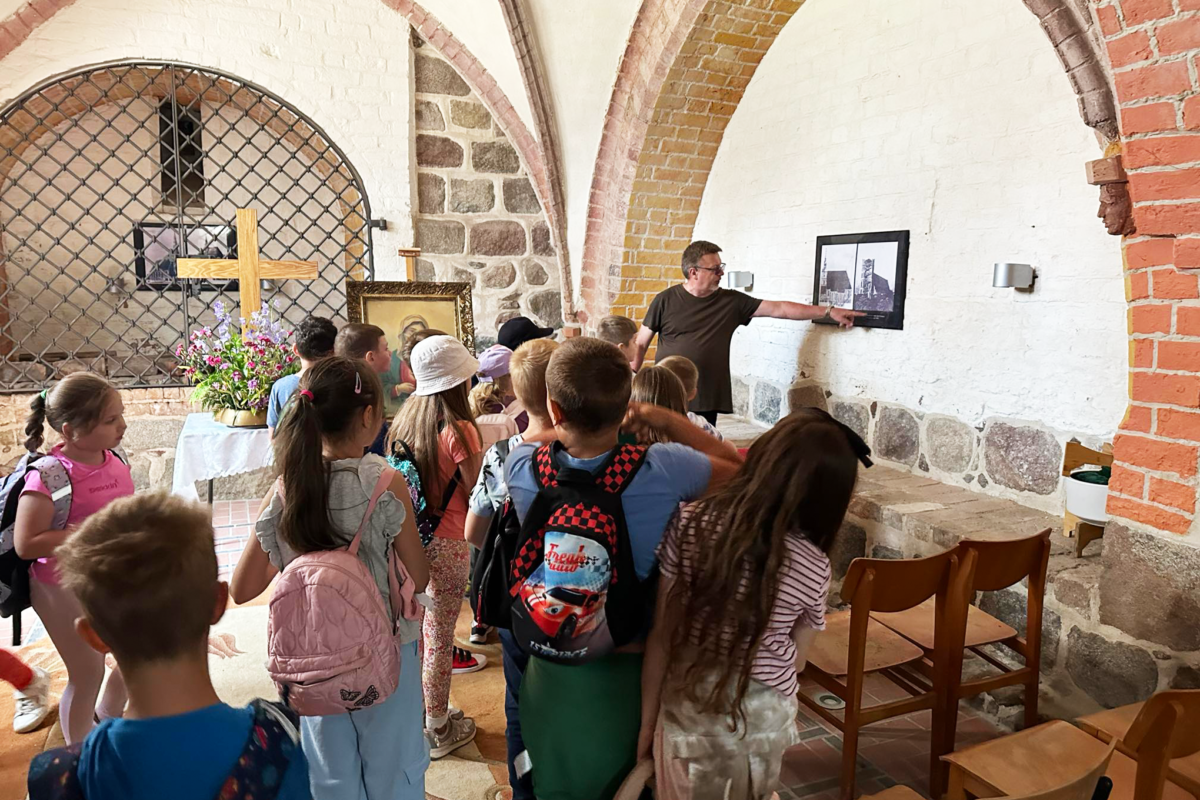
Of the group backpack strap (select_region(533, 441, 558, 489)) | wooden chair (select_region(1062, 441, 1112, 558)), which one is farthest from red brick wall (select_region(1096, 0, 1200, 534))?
backpack strap (select_region(533, 441, 558, 489))

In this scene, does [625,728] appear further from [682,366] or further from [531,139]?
[531,139]

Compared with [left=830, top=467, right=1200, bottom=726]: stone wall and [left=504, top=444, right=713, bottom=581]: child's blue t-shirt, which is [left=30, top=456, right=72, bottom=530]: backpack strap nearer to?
[left=504, top=444, right=713, bottom=581]: child's blue t-shirt

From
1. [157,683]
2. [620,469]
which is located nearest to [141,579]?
[157,683]

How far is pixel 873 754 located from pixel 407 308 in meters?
3.69

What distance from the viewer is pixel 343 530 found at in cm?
181

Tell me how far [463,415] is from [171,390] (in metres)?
4.24

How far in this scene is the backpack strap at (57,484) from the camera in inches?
90.7

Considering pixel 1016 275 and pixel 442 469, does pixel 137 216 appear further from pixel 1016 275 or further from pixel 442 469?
pixel 1016 275

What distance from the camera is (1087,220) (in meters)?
3.45

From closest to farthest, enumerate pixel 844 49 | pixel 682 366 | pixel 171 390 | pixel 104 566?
pixel 104 566 < pixel 682 366 < pixel 844 49 < pixel 171 390

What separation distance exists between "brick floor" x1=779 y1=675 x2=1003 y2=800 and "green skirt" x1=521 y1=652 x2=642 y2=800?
1078mm

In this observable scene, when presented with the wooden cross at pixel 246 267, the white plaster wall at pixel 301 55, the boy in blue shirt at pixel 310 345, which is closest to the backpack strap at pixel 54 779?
the boy in blue shirt at pixel 310 345

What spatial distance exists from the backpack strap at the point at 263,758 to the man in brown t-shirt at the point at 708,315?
3.68 meters

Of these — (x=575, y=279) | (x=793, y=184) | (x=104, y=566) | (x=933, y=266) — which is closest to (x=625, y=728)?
(x=104, y=566)
